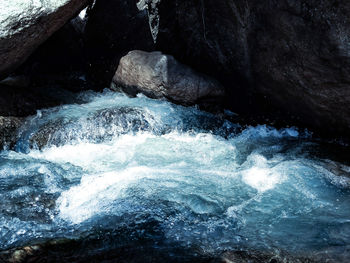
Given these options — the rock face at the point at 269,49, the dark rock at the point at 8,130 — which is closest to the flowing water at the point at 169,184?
the dark rock at the point at 8,130

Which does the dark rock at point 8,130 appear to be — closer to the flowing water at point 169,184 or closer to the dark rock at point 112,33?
the flowing water at point 169,184

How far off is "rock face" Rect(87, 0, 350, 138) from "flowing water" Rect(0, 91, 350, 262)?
1.73 ft

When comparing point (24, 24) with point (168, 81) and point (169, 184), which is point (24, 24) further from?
point (169, 184)

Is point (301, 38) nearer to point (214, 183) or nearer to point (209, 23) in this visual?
point (209, 23)

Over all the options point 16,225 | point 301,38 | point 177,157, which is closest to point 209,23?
point 301,38

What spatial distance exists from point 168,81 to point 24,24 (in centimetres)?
222

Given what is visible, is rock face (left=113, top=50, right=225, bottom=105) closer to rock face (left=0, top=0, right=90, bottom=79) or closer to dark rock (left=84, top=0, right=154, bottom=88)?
dark rock (left=84, top=0, right=154, bottom=88)

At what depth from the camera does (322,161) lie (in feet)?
16.4

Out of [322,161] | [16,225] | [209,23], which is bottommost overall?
[16,225]

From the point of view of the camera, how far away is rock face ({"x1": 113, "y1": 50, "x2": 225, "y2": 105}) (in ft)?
21.6

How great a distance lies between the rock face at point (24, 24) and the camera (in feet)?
17.6

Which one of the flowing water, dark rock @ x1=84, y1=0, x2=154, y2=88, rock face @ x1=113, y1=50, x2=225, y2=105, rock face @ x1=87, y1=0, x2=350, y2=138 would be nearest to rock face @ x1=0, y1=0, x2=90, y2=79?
the flowing water

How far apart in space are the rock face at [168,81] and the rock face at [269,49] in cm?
29

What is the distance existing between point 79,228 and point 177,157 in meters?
1.92
